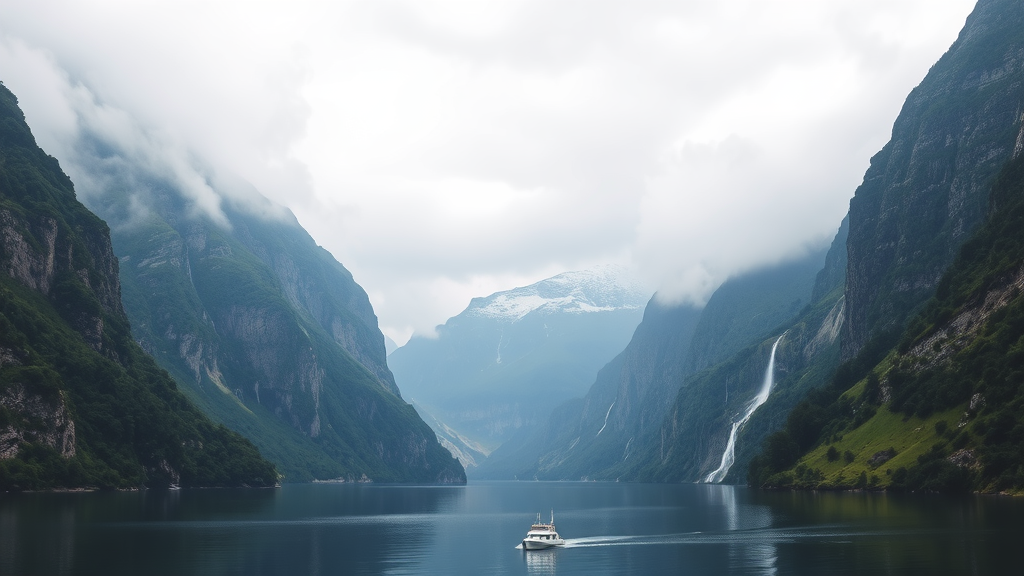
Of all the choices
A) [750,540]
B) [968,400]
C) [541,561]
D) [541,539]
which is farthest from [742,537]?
[968,400]

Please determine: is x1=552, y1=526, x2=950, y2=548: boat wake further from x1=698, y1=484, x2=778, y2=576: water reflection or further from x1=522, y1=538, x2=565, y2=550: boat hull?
x1=522, y1=538, x2=565, y2=550: boat hull

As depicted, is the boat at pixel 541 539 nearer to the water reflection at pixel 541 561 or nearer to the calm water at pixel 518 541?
the calm water at pixel 518 541

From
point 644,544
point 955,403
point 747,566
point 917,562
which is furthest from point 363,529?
point 955,403

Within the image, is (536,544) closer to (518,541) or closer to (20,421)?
(518,541)

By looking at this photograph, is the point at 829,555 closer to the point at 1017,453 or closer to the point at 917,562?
the point at 917,562

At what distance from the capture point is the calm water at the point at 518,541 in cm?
7912

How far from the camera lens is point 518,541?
394ft

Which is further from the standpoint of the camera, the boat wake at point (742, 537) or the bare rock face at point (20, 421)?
the bare rock face at point (20, 421)

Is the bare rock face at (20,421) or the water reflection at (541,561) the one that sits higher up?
the bare rock face at (20,421)

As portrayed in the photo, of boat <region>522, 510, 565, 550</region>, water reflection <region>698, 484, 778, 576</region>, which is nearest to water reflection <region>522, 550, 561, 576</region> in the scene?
boat <region>522, 510, 565, 550</region>

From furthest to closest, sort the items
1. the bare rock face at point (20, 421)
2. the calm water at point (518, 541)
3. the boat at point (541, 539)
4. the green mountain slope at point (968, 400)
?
the bare rock face at point (20, 421)
the green mountain slope at point (968, 400)
the boat at point (541, 539)
the calm water at point (518, 541)

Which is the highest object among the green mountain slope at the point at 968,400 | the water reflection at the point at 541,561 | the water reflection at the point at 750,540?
the green mountain slope at the point at 968,400

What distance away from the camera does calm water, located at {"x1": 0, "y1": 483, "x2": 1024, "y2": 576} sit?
79125 mm

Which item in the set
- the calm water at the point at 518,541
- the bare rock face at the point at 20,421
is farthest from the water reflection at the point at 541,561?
the bare rock face at the point at 20,421
